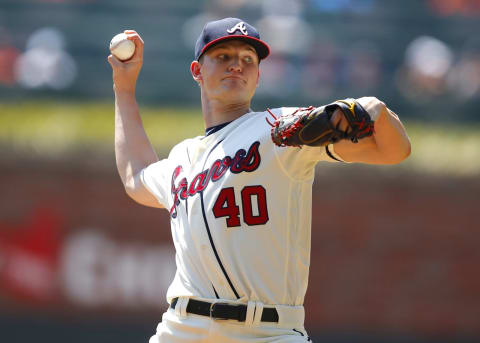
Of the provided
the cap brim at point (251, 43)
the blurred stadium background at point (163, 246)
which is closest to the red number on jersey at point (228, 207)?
the cap brim at point (251, 43)

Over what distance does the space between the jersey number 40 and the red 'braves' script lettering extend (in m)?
0.07

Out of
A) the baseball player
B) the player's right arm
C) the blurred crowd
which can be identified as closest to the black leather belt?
the baseball player

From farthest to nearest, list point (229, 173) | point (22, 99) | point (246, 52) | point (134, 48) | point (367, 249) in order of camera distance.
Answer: point (22, 99) < point (367, 249) < point (134, 48) < point (246, 52) < point (229, 173)

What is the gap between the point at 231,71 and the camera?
2789mm

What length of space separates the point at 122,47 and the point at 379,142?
1.36 meters

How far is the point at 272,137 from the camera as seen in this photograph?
7.91 ft

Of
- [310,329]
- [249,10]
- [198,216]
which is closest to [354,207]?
[310,329]

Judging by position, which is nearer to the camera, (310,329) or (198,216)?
(198,216)

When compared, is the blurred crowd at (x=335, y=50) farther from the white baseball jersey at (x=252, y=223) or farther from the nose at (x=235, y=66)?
the white baseball jersey at (x=252, y=223)

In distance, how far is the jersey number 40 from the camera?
2.55 m

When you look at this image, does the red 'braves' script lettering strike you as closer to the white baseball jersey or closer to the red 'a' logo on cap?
the white baseball jersey

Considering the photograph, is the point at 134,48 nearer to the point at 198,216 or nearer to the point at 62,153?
the point at 198,216

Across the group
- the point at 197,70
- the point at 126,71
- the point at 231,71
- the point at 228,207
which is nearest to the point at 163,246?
the point at 126,71

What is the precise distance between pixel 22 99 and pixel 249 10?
283cm
